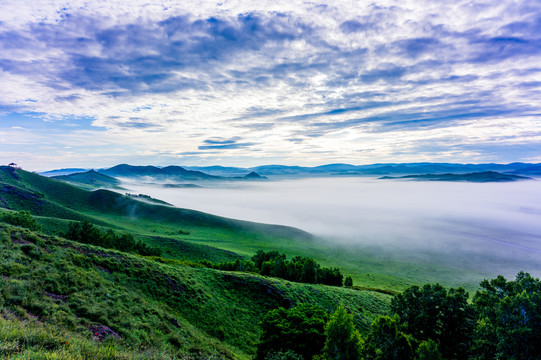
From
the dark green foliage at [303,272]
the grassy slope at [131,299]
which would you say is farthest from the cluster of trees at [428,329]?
the dark green foliage at [303,272]

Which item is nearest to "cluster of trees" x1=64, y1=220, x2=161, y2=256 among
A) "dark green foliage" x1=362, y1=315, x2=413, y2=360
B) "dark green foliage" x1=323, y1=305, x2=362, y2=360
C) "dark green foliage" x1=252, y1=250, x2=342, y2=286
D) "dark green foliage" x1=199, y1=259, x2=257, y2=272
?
"dark green foliage" x1=199, y1=259, x2=257, y2=272

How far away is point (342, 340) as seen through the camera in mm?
18984

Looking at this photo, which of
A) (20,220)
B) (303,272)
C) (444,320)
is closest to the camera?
(444,320)

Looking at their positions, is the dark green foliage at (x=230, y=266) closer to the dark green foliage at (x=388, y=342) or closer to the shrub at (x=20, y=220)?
the shrub at (x=20, y=220)

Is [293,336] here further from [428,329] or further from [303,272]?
[303,272]

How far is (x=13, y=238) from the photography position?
24984 mm

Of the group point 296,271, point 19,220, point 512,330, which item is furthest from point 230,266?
point 512,330

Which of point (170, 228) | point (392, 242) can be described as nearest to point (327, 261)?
point (392, 242)

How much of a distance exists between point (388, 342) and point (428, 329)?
11.6m

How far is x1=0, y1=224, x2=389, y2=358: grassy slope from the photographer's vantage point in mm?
15703

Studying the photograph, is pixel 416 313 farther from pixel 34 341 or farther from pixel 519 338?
pixel 34 341

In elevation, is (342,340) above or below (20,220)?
below

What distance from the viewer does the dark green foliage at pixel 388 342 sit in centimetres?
2145

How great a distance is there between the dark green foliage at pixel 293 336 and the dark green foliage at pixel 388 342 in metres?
4.68
